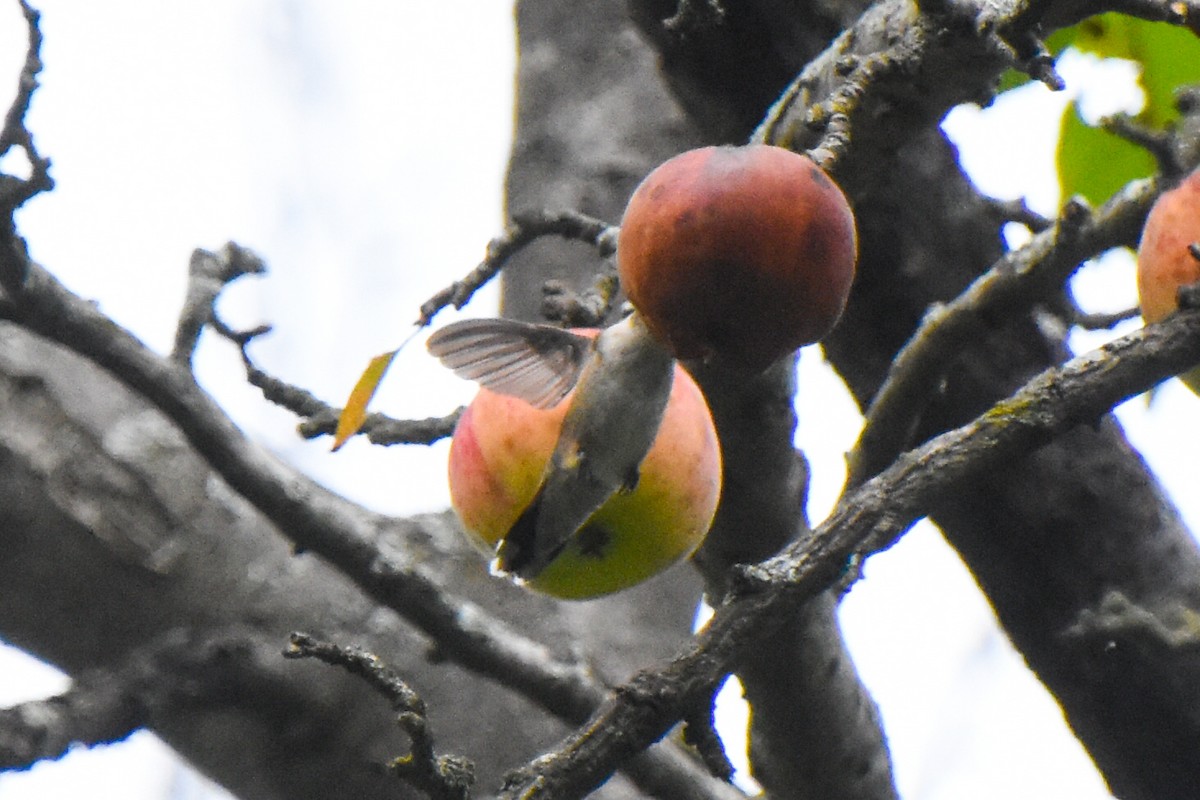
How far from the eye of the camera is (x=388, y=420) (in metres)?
1.72

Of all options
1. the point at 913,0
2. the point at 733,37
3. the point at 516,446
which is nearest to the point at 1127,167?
the point at 733,37

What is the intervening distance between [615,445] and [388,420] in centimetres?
66

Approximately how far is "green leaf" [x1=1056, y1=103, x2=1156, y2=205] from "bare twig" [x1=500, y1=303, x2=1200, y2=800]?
3.15 ft

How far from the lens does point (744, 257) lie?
1.01 meters

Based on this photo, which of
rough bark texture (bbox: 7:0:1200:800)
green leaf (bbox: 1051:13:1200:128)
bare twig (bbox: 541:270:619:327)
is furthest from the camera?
green leaf (bbox: 1051:13:1200:128)

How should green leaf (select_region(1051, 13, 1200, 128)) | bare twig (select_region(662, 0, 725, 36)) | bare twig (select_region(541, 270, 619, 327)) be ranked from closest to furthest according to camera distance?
bare twig (select_region(541, 270, 619, 327)), bare twig (select_region(662, 0, 725, 36)), green leaf (select_region(1051, 13, 1200, 128))

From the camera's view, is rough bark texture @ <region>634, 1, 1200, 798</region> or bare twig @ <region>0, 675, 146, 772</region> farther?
rough bark texture @ <region>634, 1, 1200, 798</region>

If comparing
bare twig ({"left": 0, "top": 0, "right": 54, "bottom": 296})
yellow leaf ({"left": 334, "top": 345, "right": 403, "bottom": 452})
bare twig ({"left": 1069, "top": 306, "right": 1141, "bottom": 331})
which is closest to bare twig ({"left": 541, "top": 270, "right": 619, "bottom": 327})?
yellow leaf ({"left": 334, "top": 345, "right": 403, "bottom": 452})

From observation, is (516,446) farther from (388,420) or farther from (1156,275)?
(1156,275)

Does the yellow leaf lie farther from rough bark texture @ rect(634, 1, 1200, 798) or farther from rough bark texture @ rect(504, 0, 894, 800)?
rough bark texture @ rect(634, 1, 1200, 798)

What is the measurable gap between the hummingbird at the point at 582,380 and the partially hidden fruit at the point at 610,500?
0.32 metres

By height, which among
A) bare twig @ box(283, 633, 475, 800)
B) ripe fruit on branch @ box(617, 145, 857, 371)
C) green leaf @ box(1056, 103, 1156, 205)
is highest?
green leaf @ box(1056, 103, 1156, 205)

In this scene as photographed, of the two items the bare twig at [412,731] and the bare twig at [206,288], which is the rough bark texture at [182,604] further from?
the bare twig at [412,731]

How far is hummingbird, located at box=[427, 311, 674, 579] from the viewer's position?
42.9 inches
